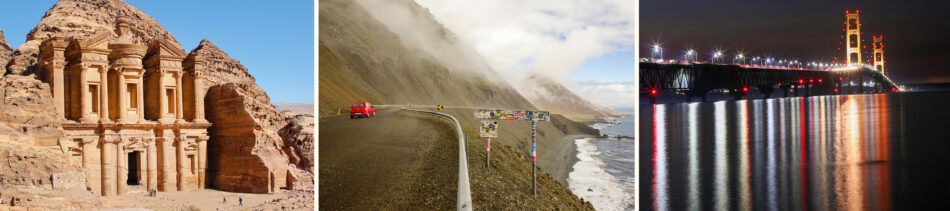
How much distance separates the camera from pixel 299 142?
16984 millimetres

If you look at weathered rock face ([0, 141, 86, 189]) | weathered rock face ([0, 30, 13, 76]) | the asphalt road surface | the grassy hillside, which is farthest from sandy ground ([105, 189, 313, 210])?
the grassy hillside

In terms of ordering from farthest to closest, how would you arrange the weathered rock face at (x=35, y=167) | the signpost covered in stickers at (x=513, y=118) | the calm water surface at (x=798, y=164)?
the calm water surface at (x=798, y=164)
the weathered rock face at (x=35, y=167)
the signpost covered in stickers at (x=513, y=118)

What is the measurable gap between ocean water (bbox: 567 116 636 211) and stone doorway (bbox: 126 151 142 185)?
1267cm

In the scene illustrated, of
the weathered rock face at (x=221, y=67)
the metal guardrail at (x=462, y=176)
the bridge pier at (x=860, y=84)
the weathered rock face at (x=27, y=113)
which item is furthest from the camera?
the bridge pier at (x=860, y=84)

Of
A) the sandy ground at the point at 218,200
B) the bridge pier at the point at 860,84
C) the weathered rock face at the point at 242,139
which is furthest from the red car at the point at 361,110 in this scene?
the bridge pier at the point at 860,84

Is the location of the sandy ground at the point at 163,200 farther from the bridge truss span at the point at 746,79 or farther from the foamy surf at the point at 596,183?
the bridge truss span at the point at 746,79

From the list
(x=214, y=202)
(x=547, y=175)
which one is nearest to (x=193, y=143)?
(x=214, y=202)

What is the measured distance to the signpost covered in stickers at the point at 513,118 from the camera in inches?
259

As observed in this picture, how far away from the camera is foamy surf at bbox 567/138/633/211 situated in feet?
22.9

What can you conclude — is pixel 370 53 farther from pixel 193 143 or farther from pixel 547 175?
pixel 193 143

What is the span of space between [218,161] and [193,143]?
920 mm

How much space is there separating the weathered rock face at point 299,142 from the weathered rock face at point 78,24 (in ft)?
16.0

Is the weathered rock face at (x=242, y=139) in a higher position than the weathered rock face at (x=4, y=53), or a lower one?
lower

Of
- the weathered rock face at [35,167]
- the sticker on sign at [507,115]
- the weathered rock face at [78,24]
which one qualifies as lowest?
the weathered rock face at [35,167]
